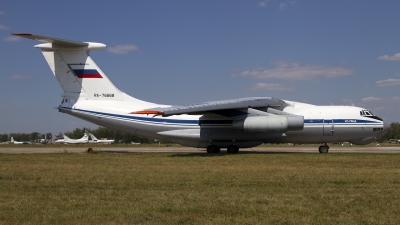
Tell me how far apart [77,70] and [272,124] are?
9.32 metres

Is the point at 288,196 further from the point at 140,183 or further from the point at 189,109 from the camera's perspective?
the point at 189,109

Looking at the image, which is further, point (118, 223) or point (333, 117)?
point (333, 117)

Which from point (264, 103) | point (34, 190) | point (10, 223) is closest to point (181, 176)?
point (34, 190)

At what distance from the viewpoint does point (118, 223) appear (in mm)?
4867

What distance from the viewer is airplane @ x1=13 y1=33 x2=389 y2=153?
18.8m

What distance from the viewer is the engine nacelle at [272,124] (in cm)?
1738

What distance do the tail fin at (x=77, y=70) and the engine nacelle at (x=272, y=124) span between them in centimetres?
693

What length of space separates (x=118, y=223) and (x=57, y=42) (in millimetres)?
15032

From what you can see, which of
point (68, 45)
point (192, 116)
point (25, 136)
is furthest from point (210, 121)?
point (25, 136)

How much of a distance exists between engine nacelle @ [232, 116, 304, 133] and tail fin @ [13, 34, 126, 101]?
6930 millimetres

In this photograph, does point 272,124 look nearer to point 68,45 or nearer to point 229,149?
point 229,149

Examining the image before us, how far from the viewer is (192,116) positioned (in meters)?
19.5

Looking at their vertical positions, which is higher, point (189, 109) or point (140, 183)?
point (189, 109)

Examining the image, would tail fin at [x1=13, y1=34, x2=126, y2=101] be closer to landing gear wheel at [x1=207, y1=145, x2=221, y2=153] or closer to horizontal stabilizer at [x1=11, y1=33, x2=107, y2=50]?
horizontal stabilizer at [x1=11, y1=33, x2=107, y2=50]
